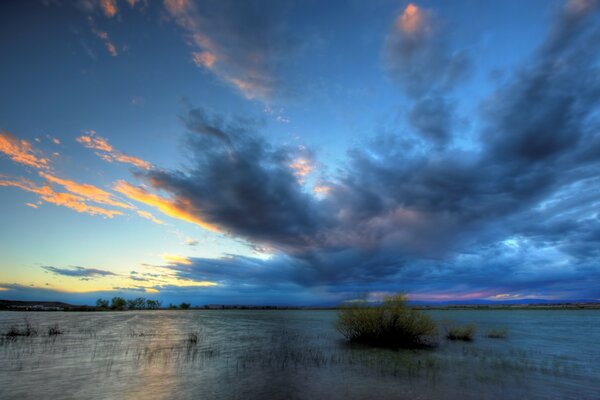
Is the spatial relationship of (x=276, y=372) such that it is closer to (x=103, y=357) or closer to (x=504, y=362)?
(x=103, y=357)

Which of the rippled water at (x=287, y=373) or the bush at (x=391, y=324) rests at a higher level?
the bush at (x=391, y=324)

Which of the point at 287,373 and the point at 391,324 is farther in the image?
the point at 391,324

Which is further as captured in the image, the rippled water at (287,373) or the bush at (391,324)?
the bush at (391,324)

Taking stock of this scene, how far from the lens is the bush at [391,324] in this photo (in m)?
36.5

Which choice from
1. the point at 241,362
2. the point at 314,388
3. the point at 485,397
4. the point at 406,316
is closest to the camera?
the point at 485,397

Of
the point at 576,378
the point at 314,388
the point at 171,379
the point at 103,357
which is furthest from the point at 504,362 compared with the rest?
the point at 103,357

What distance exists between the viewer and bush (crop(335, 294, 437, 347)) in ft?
120

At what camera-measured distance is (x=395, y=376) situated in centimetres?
2083

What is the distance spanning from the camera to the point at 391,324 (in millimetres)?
37094

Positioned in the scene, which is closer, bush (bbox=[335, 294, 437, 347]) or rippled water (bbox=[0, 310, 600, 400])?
rippled water (bbox=[0, 310, 600, 400])

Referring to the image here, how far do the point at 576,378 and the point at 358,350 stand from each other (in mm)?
16480

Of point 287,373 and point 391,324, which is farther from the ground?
point 391,324

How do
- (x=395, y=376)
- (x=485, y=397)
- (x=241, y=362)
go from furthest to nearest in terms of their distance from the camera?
(x=241, y=362)
(x=395, y=376)
(x=485, y=397)

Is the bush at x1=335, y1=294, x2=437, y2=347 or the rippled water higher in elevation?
the bush at x1=335, y1=294, x2=437, y2=347
